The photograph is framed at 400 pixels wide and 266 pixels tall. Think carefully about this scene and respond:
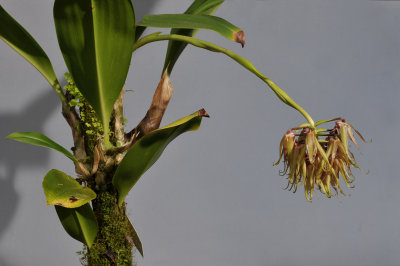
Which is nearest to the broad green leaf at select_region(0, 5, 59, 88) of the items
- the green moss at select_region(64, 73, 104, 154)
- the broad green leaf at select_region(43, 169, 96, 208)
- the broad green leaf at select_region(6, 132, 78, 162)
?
the green moss at select_region(64, 73, 104, 154)

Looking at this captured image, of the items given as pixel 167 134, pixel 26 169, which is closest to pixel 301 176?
pixel 167 134

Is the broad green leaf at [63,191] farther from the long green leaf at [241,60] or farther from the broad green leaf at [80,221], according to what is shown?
the long green leaf at [241,60]

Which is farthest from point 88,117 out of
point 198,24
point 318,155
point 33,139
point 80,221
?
point 318,155

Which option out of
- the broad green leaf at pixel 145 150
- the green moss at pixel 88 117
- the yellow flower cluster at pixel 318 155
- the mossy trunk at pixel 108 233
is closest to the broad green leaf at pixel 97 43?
the green moss at pixel 88 117

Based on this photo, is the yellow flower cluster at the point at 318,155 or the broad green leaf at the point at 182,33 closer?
the yellow flower cluster at the point at 318,155

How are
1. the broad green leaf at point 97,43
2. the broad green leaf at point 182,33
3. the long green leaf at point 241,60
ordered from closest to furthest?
the long green leaf at point 241,60 < the broad green leaf at point 97,43 < the broad green leaf at point 182,33

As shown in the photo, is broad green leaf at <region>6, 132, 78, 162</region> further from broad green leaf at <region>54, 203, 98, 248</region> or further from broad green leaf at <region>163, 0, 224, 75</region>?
broad green leaf at <region>163, 0, 224, 75</region>
